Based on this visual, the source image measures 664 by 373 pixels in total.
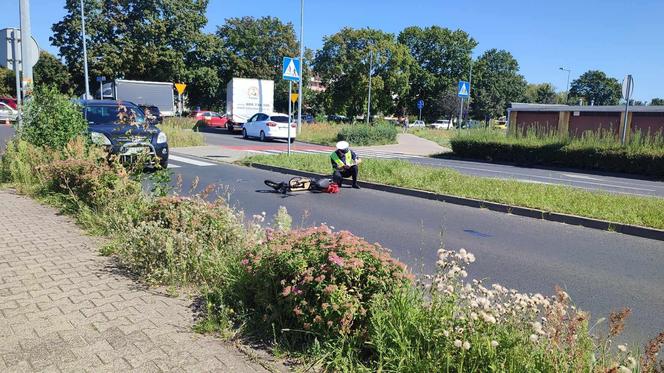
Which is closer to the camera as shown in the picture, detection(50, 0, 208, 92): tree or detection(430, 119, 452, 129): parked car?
detection(50, 0, 208, 92): tree

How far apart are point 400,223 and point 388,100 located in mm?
61160

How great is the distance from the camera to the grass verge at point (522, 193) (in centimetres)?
850

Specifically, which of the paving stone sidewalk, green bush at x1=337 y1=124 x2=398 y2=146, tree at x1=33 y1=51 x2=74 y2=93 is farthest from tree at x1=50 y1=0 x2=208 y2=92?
the paving stone sidewalk

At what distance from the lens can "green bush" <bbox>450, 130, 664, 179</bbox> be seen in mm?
18922

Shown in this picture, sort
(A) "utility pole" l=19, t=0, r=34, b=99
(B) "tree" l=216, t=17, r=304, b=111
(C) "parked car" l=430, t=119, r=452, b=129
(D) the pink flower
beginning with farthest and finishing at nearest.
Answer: (C) "parked car" l=430, t=119, r=452, b=129 → (B) "tree" l=216, t=17, r=304, b=111 → (A) "utility pole" l=19, t=0, r=34, b=99 → (D) the pink flower

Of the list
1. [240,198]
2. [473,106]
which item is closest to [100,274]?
[240,198]

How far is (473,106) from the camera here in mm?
81938

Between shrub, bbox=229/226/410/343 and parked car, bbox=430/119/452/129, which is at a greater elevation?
parked car, bbox=430/119/452/129

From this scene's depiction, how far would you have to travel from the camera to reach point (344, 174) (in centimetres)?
1179

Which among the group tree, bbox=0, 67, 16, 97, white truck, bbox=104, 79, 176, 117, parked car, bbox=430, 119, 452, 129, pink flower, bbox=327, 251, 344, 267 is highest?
tree, bbox=0, 67, 16, 97

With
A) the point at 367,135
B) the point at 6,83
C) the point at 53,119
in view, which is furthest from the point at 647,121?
the point at 6,83

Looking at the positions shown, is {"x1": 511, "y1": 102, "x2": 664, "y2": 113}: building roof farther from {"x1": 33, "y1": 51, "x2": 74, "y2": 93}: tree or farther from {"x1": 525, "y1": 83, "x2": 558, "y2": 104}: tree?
{"x1": 525, "y1": 83, "x2": 558, "y2": 104}: tree

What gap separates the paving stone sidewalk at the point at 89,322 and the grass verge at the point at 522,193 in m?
7.11

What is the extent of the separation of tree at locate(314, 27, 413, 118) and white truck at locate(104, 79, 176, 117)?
2962cm
